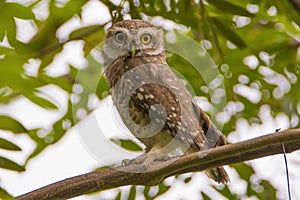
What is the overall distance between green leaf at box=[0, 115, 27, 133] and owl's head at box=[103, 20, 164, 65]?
1494 mm

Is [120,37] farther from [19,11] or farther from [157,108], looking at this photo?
[19,11]

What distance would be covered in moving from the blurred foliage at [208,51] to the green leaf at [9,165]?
14.3 inches

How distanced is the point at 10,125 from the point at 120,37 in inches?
62.8

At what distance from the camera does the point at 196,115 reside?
3871mm

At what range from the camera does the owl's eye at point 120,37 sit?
4.11 m

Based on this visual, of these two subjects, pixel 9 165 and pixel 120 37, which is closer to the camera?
pixel 9 165

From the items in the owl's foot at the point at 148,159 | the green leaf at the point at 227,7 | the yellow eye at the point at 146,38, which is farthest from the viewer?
the yellow eye at the point at 146,38

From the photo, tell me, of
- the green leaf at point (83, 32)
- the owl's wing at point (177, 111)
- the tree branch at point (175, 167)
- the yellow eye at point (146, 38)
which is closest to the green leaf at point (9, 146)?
the tree branch at point (175, 167)

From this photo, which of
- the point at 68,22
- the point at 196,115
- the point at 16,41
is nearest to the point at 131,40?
the point at 68,22

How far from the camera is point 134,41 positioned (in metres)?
4.21

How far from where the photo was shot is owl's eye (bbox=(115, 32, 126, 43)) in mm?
4109

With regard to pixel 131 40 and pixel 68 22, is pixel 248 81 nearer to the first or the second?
pixel 131 40

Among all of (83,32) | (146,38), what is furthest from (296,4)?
(83,32)

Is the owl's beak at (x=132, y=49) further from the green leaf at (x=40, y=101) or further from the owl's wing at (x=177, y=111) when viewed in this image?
the green leaf at (x=40, y=101)
